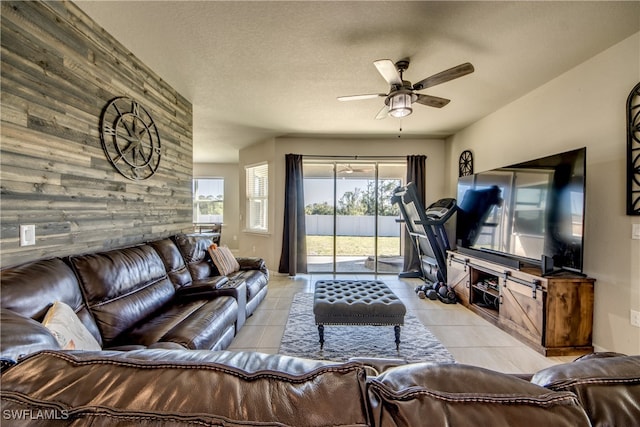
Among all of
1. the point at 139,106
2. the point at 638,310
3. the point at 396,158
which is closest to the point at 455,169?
the point at 396,158

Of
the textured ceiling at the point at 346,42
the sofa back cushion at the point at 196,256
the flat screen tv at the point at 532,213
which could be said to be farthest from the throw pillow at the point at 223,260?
the flat screen tv at the point at 532,213

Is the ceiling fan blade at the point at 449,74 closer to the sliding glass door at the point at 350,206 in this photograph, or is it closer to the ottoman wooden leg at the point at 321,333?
the ottoman wooden leg at the point at 321,333

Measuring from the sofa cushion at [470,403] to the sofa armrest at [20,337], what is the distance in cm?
119

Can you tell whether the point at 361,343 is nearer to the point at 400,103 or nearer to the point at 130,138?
the point at 400,103

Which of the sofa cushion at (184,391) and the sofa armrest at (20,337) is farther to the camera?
the sofa armrest at (20,337)

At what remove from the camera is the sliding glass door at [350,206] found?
5.34 m

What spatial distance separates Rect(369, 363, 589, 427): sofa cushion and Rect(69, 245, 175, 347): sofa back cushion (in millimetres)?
2010

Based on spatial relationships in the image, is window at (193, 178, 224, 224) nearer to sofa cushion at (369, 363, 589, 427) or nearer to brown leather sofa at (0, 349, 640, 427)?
brown leather sofa at (0, 349, 640, 427)

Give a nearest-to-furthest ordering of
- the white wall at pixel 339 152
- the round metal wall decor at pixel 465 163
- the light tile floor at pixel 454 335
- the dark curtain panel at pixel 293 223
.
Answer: the light tile floor at pixel 454 335, the round metal wall decor at pixel 465 163, the dark curtain panel at pixel 293 223, the white wall at pixel 339 152

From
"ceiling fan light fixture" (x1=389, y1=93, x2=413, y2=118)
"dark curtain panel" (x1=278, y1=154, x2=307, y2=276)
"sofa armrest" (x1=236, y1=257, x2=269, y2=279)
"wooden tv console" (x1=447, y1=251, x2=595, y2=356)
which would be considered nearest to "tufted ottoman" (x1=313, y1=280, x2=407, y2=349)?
"wooden tv console" (x1=447, y1=251, x2=595, y2=356)

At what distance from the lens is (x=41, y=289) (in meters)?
1.47

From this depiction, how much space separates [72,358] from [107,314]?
5.21 feet

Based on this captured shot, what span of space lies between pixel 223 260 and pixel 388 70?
283 centimetres

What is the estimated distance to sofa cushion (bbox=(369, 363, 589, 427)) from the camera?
47cm
